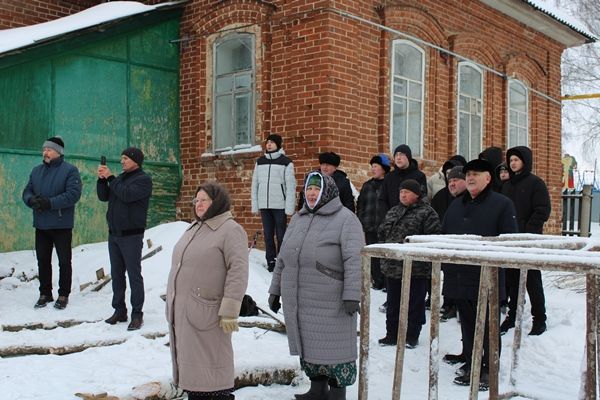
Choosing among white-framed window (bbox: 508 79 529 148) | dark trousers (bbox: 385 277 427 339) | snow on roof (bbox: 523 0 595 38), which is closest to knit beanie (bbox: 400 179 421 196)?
dark trousers (bbox: 385 277 427 339)

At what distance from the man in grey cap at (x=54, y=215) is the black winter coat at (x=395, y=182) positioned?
3039 millimetres

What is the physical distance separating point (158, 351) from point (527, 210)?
138 inches

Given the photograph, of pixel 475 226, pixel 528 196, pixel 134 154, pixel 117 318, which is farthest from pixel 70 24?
pixel 475 226

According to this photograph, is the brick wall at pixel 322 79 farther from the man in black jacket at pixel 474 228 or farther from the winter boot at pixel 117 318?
the man in black jacket at pixel 474 228

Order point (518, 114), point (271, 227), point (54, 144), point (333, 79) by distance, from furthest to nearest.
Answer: point (518, 114)
point (333, 79)
point (271, 227)
point (54, 144)

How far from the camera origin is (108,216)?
627 centimetres

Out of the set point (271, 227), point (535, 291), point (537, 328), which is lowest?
point (537, 328)

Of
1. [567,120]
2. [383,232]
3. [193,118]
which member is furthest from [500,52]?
[567,120]

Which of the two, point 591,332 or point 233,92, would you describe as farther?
point 233,92

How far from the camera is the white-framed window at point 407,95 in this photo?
32.6 ft

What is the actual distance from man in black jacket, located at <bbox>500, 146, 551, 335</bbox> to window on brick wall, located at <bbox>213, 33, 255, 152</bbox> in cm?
408

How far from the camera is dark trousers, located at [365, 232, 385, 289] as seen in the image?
7.74 metres

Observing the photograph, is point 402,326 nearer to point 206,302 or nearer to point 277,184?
point 206,302

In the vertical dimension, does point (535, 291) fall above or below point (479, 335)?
below
